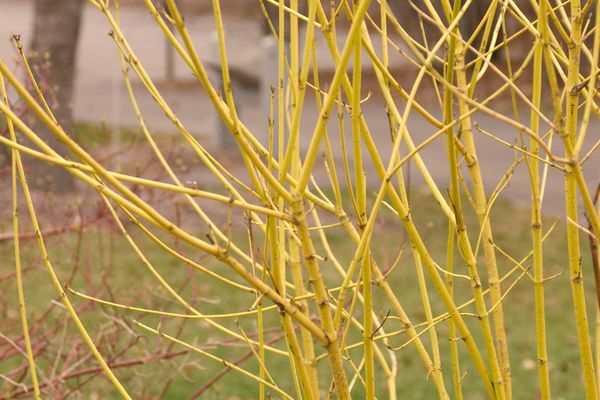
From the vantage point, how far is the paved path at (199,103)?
39.4 feet

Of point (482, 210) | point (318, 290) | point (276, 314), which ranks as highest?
point (482, 210)

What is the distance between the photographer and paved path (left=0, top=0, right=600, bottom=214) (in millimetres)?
12023

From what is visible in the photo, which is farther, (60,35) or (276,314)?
(60,35)

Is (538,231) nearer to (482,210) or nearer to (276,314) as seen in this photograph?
(482,210)

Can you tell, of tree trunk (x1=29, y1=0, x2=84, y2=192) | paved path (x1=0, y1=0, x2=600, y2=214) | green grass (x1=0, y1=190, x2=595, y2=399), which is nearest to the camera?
green grass (x1=0, y1=190, x2=595, y2=399)

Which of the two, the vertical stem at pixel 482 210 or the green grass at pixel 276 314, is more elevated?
the vertical stem at pixel 482 210

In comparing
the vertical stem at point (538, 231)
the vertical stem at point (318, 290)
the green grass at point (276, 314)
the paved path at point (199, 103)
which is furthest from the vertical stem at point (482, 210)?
the paved path at point (199, 103)

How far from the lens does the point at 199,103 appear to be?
57.0 feet

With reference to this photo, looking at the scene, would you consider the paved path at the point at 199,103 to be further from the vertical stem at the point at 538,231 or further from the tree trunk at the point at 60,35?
the vertical stem at the point at 538,231

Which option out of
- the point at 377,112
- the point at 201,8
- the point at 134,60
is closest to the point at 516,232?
the point at 377,112

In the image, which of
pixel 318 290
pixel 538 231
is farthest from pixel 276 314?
pixel 318 290

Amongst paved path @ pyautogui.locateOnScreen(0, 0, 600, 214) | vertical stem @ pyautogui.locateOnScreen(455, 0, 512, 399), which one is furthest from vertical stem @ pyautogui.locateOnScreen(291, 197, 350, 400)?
paved path @ pyautogui.locateOnScreen(0, 0, 600, 214)

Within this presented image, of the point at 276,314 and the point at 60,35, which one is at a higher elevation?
the point at 60,35

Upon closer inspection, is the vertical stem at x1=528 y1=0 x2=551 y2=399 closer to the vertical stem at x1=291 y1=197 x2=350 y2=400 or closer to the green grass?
the vertical stem at x1=291 y1=197 x2=350 y2=400
